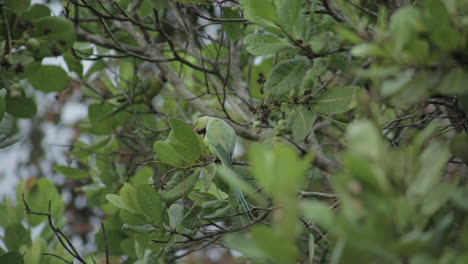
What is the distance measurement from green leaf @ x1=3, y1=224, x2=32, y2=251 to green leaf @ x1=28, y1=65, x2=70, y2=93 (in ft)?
2.17

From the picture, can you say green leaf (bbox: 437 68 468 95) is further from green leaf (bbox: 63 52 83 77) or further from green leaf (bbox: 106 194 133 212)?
green leaf (bbox: 63 52 83 77)

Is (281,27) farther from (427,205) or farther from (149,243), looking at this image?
(149,243)

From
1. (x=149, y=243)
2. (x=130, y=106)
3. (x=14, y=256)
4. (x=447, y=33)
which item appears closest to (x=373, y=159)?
(x=447, y=33)

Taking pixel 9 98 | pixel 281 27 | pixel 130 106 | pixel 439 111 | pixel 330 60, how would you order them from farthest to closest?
1. pixel 130 106
2. pixel 439 111
3. pixel 9 98
4. pixel 330 60
5. pixel 281 27

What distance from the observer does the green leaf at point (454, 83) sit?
1022 mm

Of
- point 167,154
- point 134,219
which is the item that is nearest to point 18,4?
point 167,154

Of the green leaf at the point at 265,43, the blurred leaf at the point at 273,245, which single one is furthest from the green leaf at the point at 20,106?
the blurred leaf at the point at 273,245

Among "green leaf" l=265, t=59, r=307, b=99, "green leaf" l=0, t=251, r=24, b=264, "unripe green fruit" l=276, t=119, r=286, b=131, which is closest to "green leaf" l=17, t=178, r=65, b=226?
"green leaf" l=0, t=251, r=24, b=264

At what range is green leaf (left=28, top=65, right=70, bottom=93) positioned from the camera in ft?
8.20

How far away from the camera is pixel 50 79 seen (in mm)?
2537

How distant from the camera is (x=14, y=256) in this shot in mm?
1958

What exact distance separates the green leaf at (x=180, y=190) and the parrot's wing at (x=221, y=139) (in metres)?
0.30

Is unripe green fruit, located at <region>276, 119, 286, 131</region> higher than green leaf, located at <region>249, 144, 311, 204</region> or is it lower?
lower

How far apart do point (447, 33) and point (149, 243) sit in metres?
1.40
